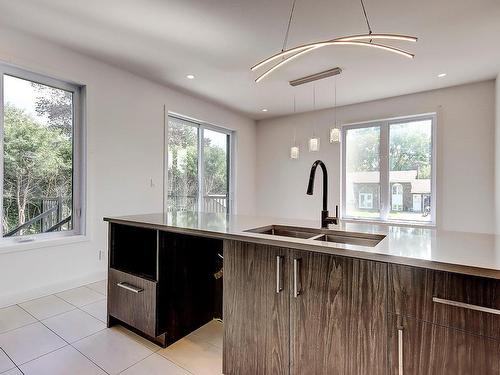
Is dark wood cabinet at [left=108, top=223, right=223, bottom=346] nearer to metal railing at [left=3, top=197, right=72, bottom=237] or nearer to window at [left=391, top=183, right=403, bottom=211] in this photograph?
metal railing at [left=3, top=197, right=72, bottom=237]

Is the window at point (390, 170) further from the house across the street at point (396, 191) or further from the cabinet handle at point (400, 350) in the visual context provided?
the cabinet handle at point (400, 350)

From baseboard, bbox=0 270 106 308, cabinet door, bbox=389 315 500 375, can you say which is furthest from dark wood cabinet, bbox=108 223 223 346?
cabinet door, bbox=389 315 500 375

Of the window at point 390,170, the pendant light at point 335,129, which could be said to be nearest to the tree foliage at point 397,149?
the window at point 390,170

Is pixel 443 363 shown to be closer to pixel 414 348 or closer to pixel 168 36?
pixel 414 348

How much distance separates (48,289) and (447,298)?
3440 mm

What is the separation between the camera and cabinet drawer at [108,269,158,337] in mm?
1839

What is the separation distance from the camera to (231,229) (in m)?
1.59

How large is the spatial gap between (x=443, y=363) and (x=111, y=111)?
12.5 feet

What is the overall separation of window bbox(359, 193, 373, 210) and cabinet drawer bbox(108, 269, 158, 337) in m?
4.09

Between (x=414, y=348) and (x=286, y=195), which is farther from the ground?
(x=286, y=195)

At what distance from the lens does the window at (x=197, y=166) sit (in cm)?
445

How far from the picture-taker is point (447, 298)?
96cm

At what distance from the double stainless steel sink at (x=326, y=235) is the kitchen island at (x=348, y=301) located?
2cm

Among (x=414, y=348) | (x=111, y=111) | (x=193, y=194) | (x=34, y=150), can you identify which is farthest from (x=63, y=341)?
(x=193, y=194)
